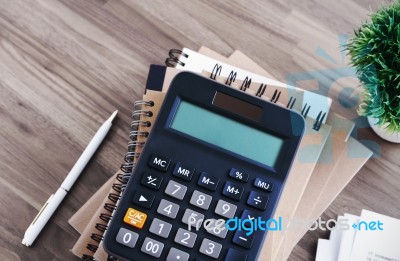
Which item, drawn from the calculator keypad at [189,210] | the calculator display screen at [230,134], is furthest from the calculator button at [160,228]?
the calculator display screen at [230,134]

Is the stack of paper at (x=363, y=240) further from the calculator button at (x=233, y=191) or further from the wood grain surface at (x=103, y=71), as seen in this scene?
the calculator button at (x=233, y=191)

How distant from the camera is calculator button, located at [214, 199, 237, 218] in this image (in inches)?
20.4

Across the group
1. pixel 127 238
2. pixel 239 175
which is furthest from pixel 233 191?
pixel 127 238

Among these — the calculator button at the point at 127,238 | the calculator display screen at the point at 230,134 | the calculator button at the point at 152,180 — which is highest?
the calculator display screen at the point at 230,134

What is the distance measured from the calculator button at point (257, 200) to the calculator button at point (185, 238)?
0.07 m

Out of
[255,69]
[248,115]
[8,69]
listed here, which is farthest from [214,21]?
[8,69]

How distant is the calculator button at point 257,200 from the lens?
0.52 meters

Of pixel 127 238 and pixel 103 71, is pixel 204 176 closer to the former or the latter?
pixel 127 238

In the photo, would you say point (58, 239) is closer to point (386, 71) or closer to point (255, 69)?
point (255, 69)

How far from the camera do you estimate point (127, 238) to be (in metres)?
0.51

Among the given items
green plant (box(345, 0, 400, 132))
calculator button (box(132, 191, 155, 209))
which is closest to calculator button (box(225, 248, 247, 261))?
calculator button (box(132, 191, 155, 209))

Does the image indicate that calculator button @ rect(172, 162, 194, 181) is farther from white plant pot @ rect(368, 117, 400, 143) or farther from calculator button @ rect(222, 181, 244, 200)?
white plant pot @ rect(368, 117, 400, 143)

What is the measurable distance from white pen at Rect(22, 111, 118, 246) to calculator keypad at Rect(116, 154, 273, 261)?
127mm

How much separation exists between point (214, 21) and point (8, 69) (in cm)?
30
